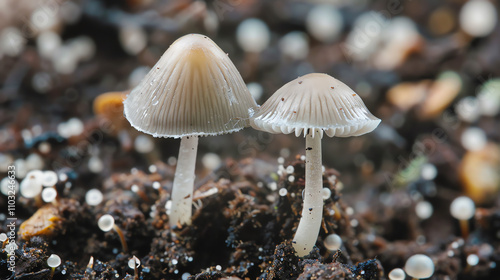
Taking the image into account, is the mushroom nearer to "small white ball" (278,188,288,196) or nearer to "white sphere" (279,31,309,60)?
"small white ball" (278,188,288,196)

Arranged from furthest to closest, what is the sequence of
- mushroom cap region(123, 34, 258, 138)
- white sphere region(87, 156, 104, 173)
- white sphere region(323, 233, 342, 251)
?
white sphere region(87, 156, 104, 173), white sphere region(323, 233, 342, 251), mushroom cap region(123, 34, 258, 138)

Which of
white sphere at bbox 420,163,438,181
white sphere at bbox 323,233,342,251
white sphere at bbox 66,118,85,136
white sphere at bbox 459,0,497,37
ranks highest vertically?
white sphere at bbox 459,0,497,37

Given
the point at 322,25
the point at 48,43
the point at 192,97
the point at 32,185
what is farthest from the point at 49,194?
the point at 322,25

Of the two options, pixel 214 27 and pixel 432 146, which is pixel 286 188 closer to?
pixel 432 146

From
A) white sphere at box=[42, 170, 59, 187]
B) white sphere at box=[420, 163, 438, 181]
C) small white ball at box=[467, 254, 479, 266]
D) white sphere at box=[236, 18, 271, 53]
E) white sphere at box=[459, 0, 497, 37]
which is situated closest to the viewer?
white sphere at box=[42, 170, 59, 187]

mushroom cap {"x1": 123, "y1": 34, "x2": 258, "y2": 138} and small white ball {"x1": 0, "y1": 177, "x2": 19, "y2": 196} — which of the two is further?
small white ball {"x1": 0, "y1": 177, "x2": 19, "y2": 196}

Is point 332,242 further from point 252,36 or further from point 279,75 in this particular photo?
point 252,36

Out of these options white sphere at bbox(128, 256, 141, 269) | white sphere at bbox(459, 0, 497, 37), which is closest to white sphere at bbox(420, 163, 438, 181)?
white sphere at bbox(459, 0, 497, 37)
